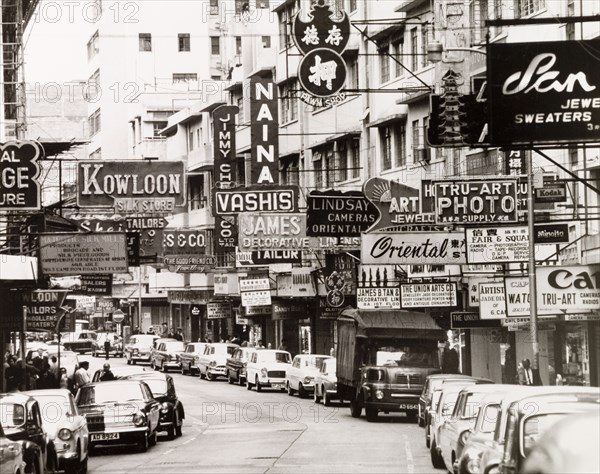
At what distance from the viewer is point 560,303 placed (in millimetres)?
29000

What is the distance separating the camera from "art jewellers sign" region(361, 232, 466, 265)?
3022 centimetres

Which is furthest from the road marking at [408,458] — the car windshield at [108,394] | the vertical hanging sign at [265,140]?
the vertical hanging sign at [265,140]

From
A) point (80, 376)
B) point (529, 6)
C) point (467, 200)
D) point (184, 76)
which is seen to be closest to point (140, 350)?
point (184, 76)

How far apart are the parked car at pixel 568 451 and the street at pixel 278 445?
50.7ft

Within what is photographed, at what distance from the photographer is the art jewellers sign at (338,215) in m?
33.2

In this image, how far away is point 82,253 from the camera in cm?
3241

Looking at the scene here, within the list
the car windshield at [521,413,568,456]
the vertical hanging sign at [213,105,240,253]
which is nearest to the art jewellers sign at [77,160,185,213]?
the car windshield at [521,413,568,456]

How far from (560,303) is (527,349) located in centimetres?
1322

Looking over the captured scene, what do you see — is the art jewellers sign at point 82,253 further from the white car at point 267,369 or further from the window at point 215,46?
the window at point 215,46

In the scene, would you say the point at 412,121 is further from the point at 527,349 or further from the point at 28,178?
the point at 28,178

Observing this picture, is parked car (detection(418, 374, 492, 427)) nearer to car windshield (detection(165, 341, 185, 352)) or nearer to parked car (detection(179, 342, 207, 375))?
parked car (detection(179, 342, 207, 375))

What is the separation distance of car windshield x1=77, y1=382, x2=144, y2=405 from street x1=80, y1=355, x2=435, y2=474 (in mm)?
1111

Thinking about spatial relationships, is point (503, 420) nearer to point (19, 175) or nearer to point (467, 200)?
point (19, 175)

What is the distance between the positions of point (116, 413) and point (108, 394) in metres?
0.87
